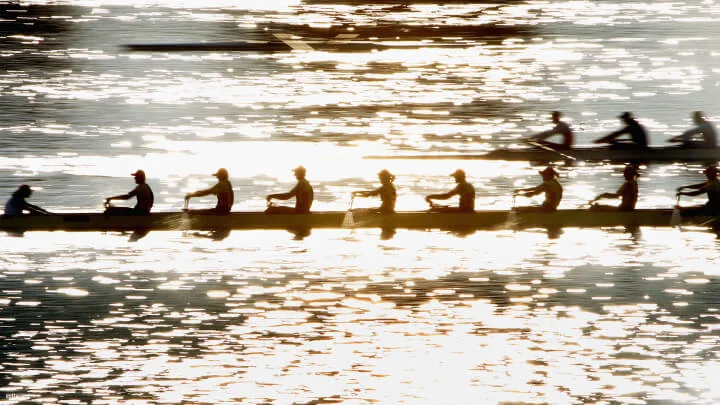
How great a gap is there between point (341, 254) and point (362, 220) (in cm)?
144

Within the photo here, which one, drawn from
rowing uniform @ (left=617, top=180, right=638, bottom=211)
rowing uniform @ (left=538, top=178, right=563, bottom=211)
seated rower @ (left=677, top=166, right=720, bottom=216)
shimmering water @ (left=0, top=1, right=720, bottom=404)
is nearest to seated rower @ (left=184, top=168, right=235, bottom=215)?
shimmering water @ (left=0, top=1, right=720, bottom=404)

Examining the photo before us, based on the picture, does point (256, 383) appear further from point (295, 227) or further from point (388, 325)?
point (295, 227)

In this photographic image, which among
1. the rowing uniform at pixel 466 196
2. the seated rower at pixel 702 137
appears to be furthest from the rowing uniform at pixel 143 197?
the seated rower at pixel 702 137

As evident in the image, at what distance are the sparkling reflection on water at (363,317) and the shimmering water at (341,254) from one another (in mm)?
78

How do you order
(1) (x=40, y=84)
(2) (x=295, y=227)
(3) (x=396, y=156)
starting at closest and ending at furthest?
(2) (x=295, y=227) < (3) (x=396, y=156) < (1) (x=40, y=84)

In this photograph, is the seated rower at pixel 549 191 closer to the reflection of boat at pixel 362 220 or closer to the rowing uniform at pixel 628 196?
the reflection of boat at pixel 362 220

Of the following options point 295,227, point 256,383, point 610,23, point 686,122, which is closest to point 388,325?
point 256,383

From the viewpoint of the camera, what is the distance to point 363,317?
27.7m

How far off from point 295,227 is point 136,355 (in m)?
10.2

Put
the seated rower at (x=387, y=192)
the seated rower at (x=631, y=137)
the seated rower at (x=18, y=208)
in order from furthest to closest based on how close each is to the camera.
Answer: the seated rower at (x=631, y=137), the seated rower at (x=387, y=192), the seated rower at (x=18, y=208)

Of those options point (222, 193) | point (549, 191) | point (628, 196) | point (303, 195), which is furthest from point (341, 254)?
point (628, 196)

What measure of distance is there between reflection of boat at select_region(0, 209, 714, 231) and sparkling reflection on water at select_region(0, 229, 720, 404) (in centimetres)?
47

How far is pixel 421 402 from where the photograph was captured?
22750 millimetres

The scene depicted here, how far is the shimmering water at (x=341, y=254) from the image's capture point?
79.0 feet
